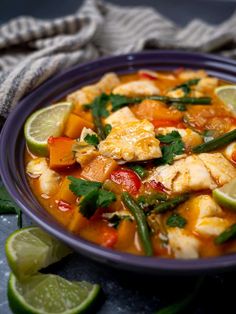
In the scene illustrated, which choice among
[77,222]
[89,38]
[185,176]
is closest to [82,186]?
[77,222]

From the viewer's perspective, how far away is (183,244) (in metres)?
2.57

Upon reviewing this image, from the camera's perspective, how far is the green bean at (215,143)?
10.5ft

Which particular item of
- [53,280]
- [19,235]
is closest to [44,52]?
[19,235]

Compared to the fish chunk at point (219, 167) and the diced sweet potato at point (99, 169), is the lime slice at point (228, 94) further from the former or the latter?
the diced sweet potato at point (99, 169)

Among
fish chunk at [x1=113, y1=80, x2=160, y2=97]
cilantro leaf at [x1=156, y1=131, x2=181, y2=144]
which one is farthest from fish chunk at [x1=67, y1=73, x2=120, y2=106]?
cilantro leaf at [x1=156, y1=131, x2=181, y2=144]

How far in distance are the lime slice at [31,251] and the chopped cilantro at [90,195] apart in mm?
296

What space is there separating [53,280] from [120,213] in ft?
1.81

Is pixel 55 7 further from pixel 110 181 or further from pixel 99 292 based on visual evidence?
pixel 99 292

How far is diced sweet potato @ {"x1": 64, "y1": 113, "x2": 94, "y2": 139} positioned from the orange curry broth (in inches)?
12.7

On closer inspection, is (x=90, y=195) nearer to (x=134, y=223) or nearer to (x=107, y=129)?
(x=134, y=223)

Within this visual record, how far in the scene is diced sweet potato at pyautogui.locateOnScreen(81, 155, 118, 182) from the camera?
3.04 metres

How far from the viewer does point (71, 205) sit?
295cm

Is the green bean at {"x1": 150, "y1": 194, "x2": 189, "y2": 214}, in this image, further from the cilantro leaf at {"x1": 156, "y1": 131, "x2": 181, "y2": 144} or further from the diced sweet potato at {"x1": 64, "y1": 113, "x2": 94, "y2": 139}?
the diced sweet potato at {"x1": 64, "y1": 113, "x2": 94, "y2": 139}

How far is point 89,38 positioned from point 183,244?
2.59 m
